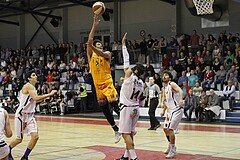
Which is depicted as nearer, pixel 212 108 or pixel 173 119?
pixel 173 119

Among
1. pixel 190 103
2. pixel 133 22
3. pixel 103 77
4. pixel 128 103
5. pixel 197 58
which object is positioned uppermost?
pixel 133 22

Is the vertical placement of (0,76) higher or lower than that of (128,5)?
lower

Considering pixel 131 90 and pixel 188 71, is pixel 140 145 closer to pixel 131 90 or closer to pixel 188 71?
pixel 131 90

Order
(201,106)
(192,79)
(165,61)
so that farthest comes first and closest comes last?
(165,61) < (192,79) < (201,106)

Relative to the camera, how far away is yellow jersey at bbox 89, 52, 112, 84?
788cm

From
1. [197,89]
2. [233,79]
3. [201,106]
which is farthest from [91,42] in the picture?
[233,79]

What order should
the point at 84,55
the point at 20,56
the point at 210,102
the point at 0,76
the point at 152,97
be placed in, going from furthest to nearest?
the point at 20,56, the point at 0,76, the point at 84,55, the point at 210,102, the point at 152,97

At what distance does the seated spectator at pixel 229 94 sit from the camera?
1703 centimetres

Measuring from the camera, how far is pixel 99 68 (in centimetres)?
789

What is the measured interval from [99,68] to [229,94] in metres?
10.6

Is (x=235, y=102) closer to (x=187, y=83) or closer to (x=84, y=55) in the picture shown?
(x=187, y=83)

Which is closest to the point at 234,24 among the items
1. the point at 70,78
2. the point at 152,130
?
the point at 70,78

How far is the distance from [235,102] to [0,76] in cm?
1701

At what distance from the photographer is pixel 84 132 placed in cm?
1329
